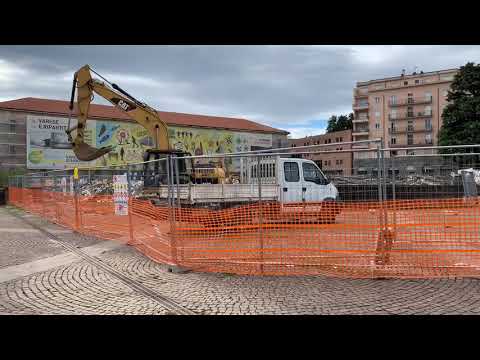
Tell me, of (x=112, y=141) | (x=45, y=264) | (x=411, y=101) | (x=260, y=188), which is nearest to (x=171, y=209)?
(x=260, y=188)

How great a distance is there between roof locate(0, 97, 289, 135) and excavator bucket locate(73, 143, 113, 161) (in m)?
27.6

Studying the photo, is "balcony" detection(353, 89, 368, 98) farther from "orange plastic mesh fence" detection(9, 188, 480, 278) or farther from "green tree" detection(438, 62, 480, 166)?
"orange plastic mesh fence" detection(9, 188, 480, 278)

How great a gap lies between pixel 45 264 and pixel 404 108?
8601 cm

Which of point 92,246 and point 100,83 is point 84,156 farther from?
point 92,246

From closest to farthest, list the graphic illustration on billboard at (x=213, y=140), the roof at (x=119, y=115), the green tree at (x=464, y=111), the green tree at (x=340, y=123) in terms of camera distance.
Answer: the green tree at (x=464, y=111) → the roof at (x=119, y=115) → the graphic illustration on billboard at (x=213, y=140) → the green tree at (x=340, y=123)

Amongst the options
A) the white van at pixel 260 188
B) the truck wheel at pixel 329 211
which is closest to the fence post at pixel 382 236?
the truck wheel at pixel 329 211

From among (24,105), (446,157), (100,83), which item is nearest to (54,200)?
(100,83)

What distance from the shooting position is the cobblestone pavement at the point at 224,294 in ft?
15.8

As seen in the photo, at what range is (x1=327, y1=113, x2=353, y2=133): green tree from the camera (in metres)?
109

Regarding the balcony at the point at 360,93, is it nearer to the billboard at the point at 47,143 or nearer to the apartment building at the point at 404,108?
the apartment building at the point at 404,108

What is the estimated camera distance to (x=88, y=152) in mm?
14555

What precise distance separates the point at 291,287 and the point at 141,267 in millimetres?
2971

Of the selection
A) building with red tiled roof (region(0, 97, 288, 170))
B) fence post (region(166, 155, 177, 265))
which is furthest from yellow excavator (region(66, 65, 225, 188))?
building with red tiled roof (region(0, 97, 288, 170))

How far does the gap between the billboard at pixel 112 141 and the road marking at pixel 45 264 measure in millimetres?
42269
